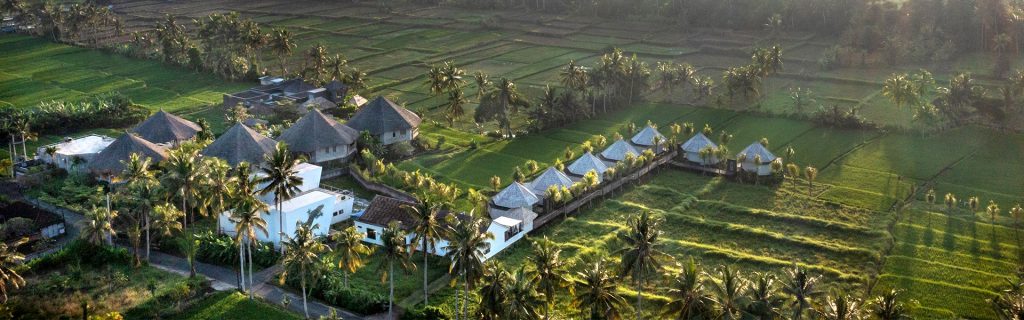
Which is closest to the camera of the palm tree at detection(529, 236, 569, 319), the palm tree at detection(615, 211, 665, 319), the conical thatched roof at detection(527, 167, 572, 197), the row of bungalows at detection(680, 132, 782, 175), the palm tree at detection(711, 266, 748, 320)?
the palm tree at detection(711, 266, 748, 320)

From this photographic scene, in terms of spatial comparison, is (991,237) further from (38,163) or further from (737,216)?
(38,163)

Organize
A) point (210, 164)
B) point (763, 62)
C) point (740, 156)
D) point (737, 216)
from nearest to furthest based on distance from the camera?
point (210, 164)
point (737, 216)
point (740, 156)
point (763, 62)

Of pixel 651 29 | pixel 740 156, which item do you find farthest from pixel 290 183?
pixel 651 29

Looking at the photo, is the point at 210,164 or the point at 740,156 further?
the point at 740,156

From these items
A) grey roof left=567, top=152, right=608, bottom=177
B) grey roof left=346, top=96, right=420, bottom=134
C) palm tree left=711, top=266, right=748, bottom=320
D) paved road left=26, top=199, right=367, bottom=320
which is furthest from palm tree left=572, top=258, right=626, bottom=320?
grey roof left=346, top=96, right=420, bottom=134

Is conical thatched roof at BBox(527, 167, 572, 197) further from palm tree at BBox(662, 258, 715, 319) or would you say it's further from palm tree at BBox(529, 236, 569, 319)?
palm tree at BBox(662, 258, 715, 319)

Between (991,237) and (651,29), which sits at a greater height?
(651,29)
